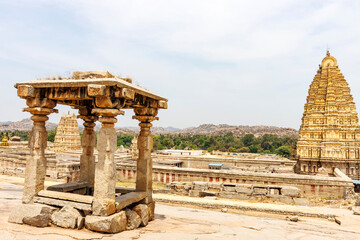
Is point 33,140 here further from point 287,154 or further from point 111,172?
point 287,154

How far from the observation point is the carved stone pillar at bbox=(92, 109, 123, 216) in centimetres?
548

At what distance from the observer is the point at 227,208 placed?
12500mm

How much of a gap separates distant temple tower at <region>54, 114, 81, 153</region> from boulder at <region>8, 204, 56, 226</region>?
39.7 m

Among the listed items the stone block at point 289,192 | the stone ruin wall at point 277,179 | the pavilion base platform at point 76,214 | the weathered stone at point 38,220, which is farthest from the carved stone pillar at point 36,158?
the stone ruin wall at point 277,179

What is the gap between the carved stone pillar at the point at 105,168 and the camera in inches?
216

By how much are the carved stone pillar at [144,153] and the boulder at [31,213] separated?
2314 millimetres

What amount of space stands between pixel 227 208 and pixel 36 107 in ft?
31.6

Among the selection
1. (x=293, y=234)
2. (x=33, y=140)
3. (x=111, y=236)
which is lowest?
(x=293, y=234)

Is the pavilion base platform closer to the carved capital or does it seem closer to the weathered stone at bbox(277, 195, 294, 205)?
the carved capital

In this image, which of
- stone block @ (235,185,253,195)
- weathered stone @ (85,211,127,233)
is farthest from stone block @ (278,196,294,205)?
weathered stone @ (85,211,127,233)

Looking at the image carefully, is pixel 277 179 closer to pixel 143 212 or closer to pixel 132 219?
pixel 143 212

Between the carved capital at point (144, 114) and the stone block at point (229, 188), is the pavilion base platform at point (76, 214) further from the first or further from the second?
the stone block at point (229, 188)

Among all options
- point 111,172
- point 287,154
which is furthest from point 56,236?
point 287,154

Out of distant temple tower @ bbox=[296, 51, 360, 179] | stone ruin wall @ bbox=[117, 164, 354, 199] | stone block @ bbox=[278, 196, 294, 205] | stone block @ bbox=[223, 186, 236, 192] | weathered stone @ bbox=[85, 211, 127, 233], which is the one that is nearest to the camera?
weathered stone @ bbox=[85, 211, 127, 233]
